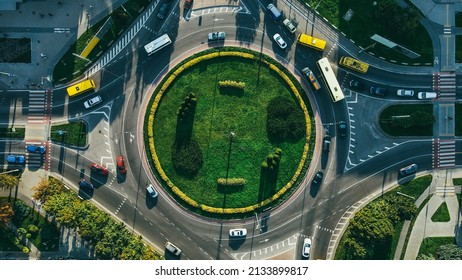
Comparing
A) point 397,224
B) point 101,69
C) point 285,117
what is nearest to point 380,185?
point 397,224

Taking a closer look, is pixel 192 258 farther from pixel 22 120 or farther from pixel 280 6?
pixel 280 6

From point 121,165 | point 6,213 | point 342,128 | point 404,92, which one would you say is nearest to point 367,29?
point 404,92

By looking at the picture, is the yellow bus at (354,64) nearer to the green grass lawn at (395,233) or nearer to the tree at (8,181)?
the green grass lawn at (395,233)

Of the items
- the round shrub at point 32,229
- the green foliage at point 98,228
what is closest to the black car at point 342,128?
the green foliage at point 98,228

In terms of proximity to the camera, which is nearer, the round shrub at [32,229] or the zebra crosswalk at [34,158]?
the round shrub at [32,229]

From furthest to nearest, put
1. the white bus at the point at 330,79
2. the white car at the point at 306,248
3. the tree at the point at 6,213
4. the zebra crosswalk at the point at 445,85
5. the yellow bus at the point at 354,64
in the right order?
the zebra crosswalk at the point at 445,85
the yellow bus at the point at 354,64
the white car at the point at 306,248
the white bus at the point at 330,79
the tree at the point at 6,213

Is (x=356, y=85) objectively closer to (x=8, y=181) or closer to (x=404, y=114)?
(x=404, y=114)

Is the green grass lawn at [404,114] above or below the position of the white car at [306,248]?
above
